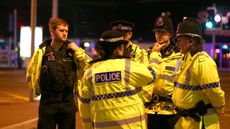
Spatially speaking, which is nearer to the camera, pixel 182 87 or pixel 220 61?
pixel 182 87

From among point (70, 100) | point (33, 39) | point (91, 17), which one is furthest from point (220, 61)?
point (70, 100)

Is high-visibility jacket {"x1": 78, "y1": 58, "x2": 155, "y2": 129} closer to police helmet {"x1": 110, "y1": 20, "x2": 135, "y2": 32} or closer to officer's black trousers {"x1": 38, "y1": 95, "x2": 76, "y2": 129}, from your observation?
police helmet {"x1": 110, "y1": 20, "x2": 135, "y2": 32}

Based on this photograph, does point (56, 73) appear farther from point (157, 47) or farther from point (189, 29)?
point (189, 29)

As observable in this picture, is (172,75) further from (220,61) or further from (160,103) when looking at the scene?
(220,61)

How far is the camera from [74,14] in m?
50.6

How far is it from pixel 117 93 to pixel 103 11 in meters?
49.4

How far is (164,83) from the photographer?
19.2ft

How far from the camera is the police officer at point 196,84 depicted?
4879mm

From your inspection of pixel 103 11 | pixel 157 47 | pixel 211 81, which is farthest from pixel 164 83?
pixel 103 11

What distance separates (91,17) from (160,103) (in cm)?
4694

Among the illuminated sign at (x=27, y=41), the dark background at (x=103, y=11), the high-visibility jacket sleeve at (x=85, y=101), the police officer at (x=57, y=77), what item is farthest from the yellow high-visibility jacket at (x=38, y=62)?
the dark background at (x=103, y=11)

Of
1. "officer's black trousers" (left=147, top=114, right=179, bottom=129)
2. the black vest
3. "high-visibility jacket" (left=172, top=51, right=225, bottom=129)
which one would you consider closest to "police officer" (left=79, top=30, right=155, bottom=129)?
"high-visibility jacket" (left=172, top=51, right=225, bottom=129)

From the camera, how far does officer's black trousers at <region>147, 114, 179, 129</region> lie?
19.2ft

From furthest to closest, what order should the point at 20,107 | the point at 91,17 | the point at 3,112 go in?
the point at 91,17 < the point at 20,107 < the point at 3,112
